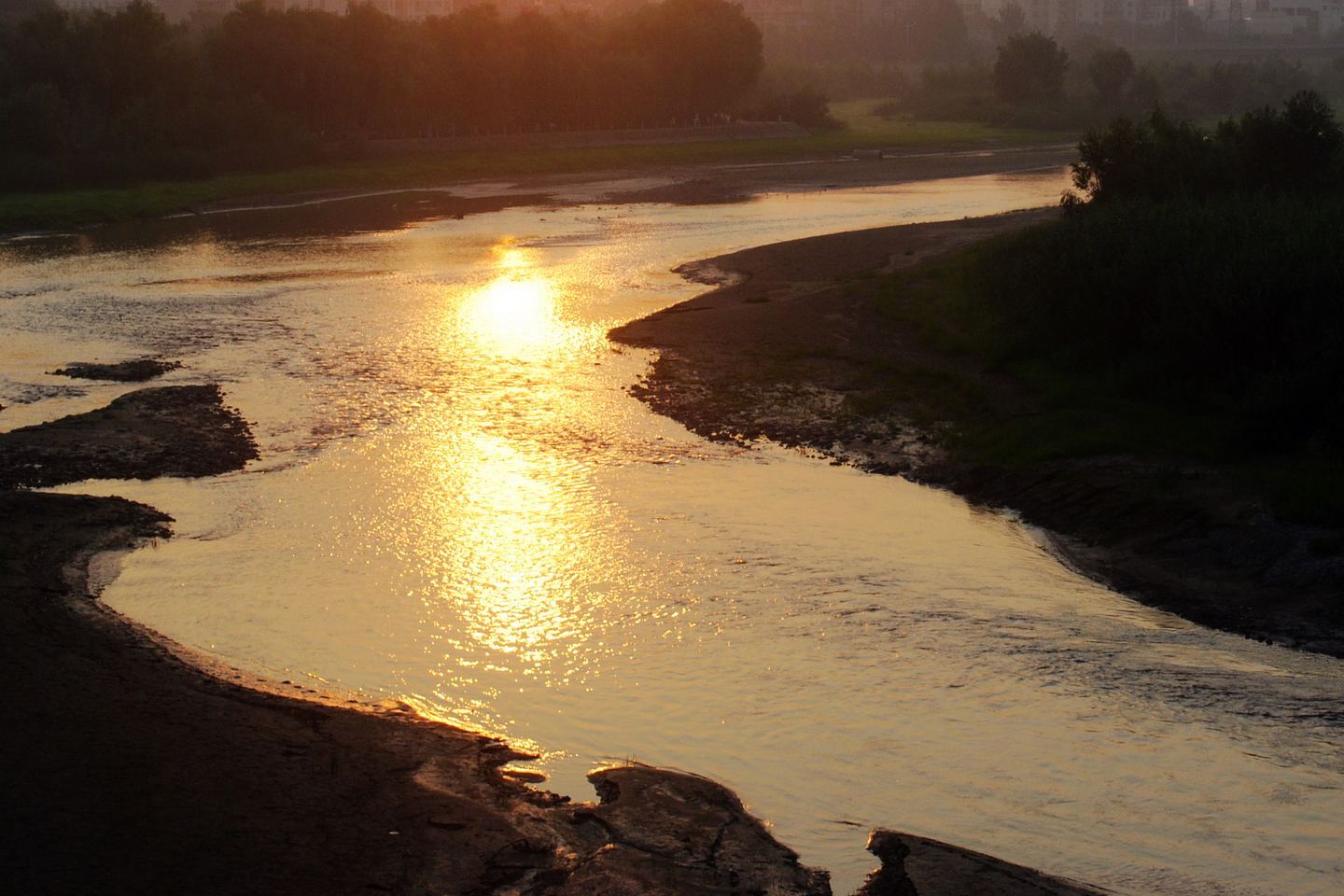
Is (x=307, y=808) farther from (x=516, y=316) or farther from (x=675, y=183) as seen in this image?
(x=675, y=183)

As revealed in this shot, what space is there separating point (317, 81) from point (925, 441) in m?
68.7

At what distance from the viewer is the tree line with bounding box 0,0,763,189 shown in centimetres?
7038

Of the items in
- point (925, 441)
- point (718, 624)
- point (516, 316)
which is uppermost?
point (516, 316)

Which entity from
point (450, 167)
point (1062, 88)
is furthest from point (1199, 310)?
point (1062, 88)

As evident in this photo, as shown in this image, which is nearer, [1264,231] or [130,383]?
[1264,231]

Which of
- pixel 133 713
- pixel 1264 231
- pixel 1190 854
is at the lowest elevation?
pixel 1190 854

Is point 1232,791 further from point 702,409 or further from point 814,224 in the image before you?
point 814,224

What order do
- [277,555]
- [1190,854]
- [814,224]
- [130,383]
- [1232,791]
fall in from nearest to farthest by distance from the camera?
[1190,854] → [1232,791] → [277,555] → [130,383] → [814,224]

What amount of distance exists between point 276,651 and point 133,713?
2.39 metres

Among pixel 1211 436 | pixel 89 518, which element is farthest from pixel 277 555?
pixel 1211 436

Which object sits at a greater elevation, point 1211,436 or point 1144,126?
point 1144,126

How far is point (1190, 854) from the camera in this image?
1036 cm

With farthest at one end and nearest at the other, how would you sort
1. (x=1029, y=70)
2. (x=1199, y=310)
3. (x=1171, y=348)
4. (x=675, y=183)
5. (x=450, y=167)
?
(x=1029, y=70)
(x=450, y=167)
(x=675, y=183)
(x=1171, y=348)
(x=1199, y=310)

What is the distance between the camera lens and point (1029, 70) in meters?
122
